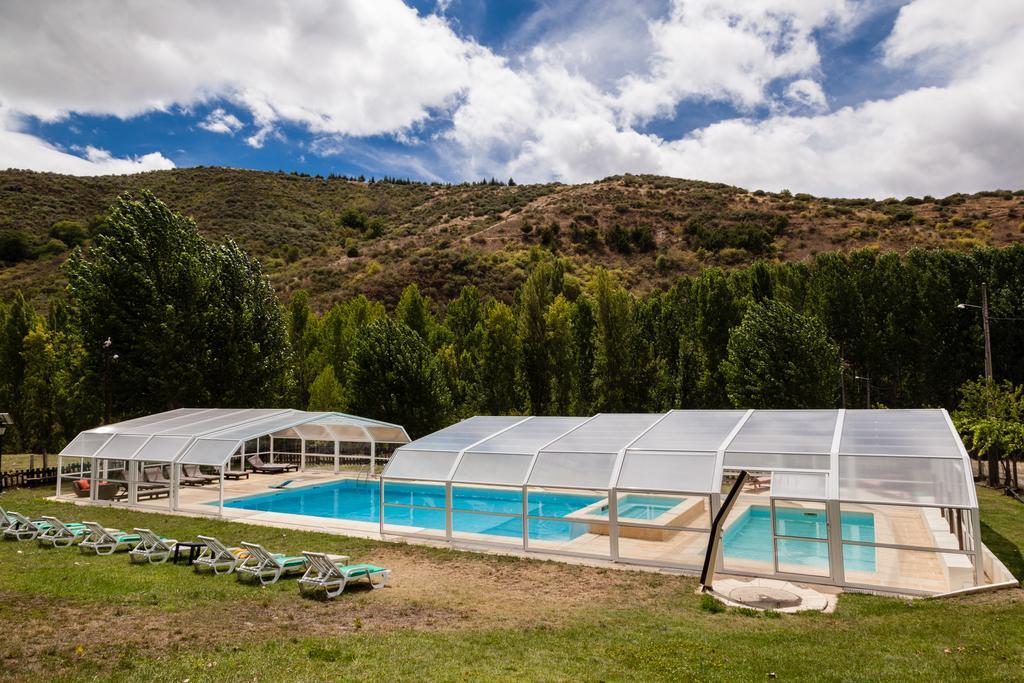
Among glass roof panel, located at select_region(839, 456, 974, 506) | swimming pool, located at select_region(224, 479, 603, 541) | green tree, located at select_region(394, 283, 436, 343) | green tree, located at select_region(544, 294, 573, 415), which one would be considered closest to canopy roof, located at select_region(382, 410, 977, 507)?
glass roof panel, located at select_region(839, 456, 974, 506)

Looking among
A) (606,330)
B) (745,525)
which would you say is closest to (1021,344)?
(606,330)

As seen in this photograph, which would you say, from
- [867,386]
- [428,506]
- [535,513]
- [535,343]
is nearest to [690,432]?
[535,513]

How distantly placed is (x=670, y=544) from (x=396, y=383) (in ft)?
56.3

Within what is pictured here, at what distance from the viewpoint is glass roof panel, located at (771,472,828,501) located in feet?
35.3

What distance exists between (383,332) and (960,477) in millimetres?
22259

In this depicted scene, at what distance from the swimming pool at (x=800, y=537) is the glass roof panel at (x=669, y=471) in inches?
56.4

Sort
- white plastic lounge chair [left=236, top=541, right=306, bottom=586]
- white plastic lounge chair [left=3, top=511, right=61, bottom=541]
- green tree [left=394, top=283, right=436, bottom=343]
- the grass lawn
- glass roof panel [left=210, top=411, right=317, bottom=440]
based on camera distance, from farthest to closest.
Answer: green tree [left=394, top=283, right=436, bottom=343]
glass roof panel [left=210, top=411, right=317, bottom=440]
white plastic lounge chair [left=3, top=511, right=61, bottom=541]
white plastic lounge chair [left=236, top=541, right=306, bottom=586]
the grass lawn

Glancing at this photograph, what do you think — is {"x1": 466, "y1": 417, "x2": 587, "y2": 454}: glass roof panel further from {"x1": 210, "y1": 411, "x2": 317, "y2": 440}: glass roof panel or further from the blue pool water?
{"x1": 210, "y1": 411, "x2": 317, "y2": 440}: glass roof panel

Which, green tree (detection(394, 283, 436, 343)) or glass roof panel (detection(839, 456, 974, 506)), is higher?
green tree (detection(394, 283, 436, 343))

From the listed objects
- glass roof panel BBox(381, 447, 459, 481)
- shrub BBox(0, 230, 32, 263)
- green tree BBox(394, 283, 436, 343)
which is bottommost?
glass roof panel BBox(381, 447, 459, 481)

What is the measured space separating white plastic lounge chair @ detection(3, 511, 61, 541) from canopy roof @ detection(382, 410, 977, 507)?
24.3ft

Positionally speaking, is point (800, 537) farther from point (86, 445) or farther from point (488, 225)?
point (488, 225)

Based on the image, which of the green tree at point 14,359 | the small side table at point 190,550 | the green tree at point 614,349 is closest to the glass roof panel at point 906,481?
the small side table at point 190,550

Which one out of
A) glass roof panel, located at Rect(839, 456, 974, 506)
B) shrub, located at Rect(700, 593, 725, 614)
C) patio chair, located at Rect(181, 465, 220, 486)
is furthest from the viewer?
patio chair, located at Rect(181, 465, 220, 486)
